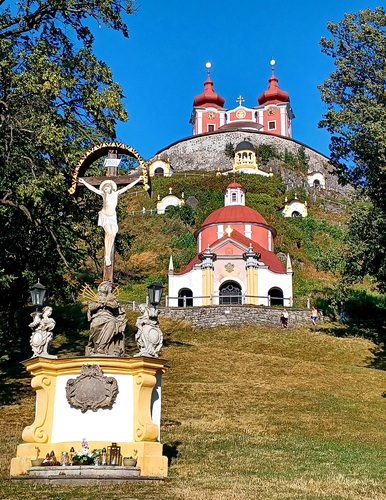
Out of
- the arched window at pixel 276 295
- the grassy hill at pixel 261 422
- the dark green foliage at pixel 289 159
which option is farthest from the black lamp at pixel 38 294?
the dark green foliage at pixel 289 159

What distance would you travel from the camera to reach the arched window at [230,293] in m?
43.1

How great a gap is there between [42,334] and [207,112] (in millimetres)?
Answer: 90802

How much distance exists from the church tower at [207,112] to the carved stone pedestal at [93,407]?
88.1m

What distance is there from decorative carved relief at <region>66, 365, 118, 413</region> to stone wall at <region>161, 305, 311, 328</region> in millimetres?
25366

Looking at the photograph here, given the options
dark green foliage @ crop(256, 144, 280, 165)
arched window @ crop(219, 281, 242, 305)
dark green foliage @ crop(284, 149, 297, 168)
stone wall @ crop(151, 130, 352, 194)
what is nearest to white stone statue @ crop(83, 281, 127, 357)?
arched window @ crop(219, 281, 242, 305)

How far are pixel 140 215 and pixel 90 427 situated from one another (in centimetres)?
6051

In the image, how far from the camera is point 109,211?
13.5m

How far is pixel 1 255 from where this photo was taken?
75.6 ft

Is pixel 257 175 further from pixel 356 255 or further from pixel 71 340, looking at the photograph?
pixel 71 340

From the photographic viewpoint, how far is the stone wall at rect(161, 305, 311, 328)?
120 feet

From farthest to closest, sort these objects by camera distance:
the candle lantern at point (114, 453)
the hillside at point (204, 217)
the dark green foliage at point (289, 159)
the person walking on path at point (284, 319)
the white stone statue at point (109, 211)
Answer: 1. the dark green foliage at point (289, 159)
2. the hillside at point (204, 217)
3. the person walking on path at point (284, 319)
4. the white stone statue at point (109, 211)
5. the candle lantern at point (114, 453)

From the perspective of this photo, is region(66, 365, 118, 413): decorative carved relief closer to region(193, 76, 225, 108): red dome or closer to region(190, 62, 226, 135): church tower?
region(190, 62, 226, 135): church tower

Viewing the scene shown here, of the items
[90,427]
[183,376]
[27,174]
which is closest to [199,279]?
[183,376]

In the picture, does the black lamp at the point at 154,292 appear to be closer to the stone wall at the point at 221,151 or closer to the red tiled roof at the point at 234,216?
the red tiled roof at the point at 234,216
